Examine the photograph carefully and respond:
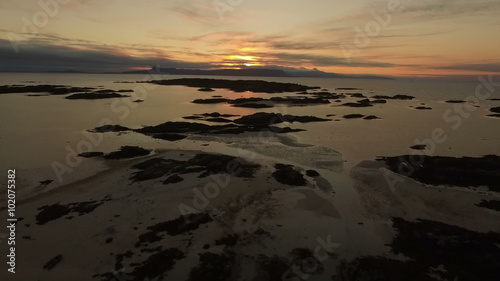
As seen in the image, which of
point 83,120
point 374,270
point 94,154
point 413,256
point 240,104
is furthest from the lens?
point 240,104

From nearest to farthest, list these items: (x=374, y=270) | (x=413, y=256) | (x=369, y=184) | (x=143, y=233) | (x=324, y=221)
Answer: (x=374, y=270) → (x=413, y=256) → (x=143, y=233) → (x=324, y=221) → (x=369, y=184)

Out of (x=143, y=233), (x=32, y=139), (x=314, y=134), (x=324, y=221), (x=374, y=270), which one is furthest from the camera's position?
(x=314, y=134)

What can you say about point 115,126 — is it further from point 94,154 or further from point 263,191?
point 263,191

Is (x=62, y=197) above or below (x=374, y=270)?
below

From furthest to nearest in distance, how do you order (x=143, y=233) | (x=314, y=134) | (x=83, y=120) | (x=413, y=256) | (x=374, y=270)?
(x=83, y=120), (x=314, y=134), (x=143, y=233), (x=413, y=256), (x=374, y=270)

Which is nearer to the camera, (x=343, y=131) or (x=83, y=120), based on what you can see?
(x=343, y=131)

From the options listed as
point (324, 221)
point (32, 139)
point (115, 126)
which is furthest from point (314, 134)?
point (32, 139)

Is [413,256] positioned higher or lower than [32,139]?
higher

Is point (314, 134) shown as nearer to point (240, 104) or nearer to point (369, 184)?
point (369, 184)

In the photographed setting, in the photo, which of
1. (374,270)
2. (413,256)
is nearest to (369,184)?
(413,256)
